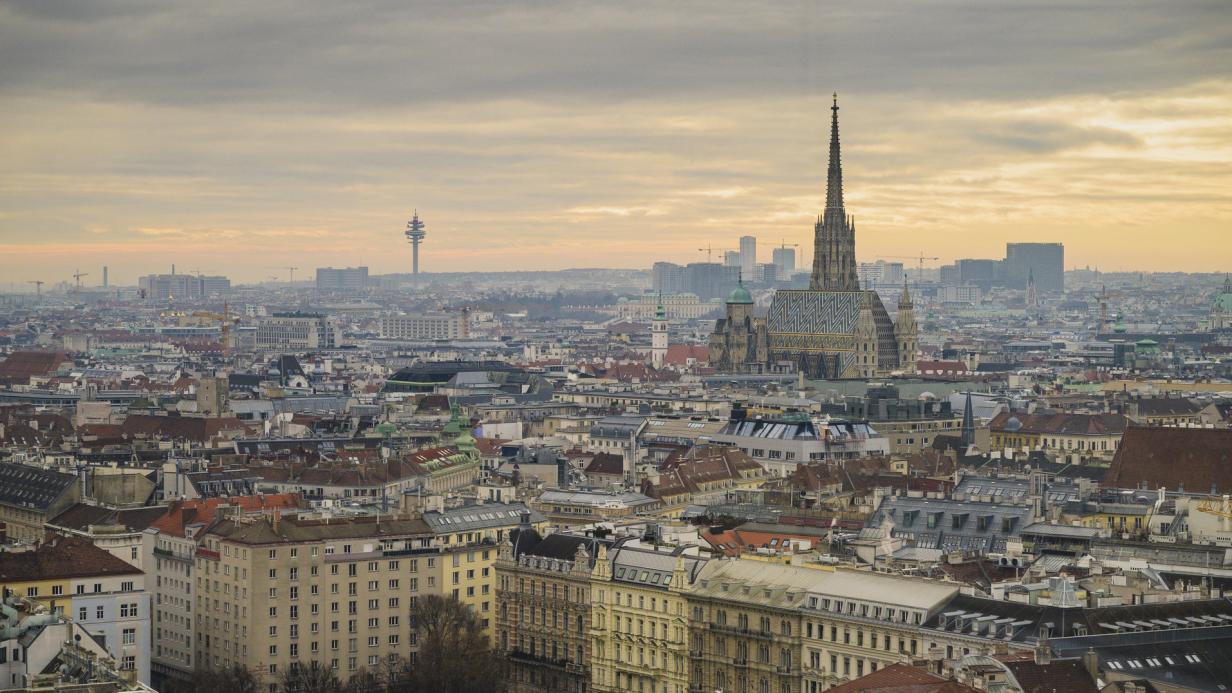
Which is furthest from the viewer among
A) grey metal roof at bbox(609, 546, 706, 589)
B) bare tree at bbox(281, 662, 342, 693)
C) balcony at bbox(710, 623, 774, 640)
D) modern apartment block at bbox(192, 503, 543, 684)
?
modern apartment block at bbox(192, 503, 543, 684)

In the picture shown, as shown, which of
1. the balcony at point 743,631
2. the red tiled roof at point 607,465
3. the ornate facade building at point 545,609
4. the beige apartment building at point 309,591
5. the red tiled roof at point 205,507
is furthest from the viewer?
the red tiled roof at point 607,465

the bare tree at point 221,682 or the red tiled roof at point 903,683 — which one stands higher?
the red tiled roof at point 903,683

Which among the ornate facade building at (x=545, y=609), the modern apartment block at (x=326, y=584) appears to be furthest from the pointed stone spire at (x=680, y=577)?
the modern apartment block at (x=326, y=584)

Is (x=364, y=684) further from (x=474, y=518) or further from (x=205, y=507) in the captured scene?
(x=205, y=507)

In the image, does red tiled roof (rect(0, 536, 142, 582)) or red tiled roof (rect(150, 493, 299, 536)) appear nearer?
red tiled roof (rect(0, 536, 142, 582))

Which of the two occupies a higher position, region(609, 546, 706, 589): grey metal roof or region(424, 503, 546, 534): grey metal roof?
region(424, 503, 546, 534): grey metal roof

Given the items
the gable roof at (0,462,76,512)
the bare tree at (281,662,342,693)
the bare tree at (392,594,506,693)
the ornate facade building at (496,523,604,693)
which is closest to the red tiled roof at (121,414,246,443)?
the gable roof at (0,462,76,512)

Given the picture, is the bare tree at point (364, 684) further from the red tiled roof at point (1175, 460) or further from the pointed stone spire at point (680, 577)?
the red tiled roof at point (1175, 460)

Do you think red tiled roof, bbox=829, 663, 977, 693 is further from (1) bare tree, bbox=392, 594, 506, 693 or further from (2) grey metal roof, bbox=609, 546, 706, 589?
(1) bare tree, bbox=392, 594, 506, 693
